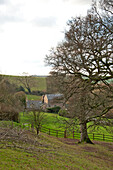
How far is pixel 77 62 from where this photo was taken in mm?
11875

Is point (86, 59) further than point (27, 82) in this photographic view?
No

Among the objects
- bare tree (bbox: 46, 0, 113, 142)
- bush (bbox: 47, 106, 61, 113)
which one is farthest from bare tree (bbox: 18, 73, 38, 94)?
bare tree (bbox: 46, 0, 113, 142)

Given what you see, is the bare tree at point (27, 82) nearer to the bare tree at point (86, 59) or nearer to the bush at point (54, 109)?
the bush at point (54, 109)

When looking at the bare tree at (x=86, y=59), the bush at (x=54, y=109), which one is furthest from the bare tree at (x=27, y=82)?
the bare tree at (x=86, y=59)

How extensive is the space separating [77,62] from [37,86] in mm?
53024

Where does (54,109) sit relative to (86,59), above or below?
below

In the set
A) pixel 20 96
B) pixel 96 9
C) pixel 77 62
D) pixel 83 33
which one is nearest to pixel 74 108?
pixel 77 62

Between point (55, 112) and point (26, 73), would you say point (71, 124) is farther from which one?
point (26, 73)

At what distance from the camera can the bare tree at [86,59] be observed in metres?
10.5

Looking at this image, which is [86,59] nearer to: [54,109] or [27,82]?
[54,109]

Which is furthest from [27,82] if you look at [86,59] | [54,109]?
[86,59]

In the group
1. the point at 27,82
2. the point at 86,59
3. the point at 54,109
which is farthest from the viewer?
the point at 27,82

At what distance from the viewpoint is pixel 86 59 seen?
466 inches

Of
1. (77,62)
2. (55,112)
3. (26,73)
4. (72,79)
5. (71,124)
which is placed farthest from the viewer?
(26,73)
